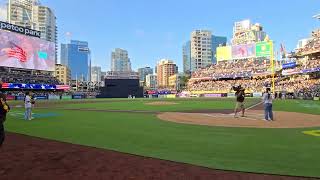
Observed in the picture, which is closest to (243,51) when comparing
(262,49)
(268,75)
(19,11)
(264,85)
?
(262,49)

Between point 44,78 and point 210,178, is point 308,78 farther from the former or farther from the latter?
point 210,178

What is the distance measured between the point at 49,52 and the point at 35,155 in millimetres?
79099

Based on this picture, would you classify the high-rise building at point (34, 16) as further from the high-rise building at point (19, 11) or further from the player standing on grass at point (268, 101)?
the player standing on grass at point (268, 101)

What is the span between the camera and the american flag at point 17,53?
241 ft

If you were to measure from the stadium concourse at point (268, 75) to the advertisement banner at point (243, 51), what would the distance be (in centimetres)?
495

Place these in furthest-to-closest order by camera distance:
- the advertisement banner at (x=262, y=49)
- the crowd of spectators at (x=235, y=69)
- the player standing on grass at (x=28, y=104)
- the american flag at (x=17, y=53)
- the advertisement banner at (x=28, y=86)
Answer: the crowd of spectators at (x=235, y=69) < the advertisement banner at (x=262, y=49) < the advertisement banner at (x=28, y=86) < the american flag at (x=17, y=53) < the player standing on grass at (x=28, y=104)

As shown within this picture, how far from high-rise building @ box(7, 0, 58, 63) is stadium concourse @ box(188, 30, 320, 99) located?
73984 mm

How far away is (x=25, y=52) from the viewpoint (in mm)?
77625

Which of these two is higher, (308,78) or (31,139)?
(308,78)

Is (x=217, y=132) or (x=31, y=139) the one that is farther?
(x=217, y=132)

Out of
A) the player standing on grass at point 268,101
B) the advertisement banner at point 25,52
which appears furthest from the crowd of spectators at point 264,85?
the advertisement banner at point 25,52

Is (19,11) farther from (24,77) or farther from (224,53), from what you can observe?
(224,53)

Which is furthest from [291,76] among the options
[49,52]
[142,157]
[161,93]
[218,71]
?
[142,157]

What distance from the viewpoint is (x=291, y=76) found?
86.9m
